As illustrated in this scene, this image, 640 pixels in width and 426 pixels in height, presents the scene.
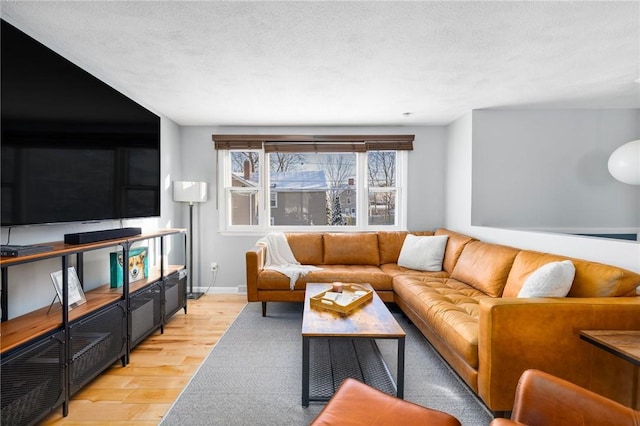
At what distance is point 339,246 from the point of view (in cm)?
375

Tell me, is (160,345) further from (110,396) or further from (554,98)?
(554,98)

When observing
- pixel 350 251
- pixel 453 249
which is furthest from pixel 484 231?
pixel 350 251

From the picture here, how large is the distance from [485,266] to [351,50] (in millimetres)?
2076

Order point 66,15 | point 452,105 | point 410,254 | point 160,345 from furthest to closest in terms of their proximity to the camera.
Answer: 1. point 410,254
2. point 452,105
3. point 160,345
4. point 66,15

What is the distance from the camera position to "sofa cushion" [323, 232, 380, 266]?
3725mm

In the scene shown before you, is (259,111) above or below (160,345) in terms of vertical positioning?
above

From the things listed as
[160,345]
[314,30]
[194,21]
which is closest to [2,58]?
[194,21]

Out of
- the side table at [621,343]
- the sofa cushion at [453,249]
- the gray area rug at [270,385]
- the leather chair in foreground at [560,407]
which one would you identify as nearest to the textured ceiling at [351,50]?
the sofa cushion at [453,249]

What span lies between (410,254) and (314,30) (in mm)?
2534

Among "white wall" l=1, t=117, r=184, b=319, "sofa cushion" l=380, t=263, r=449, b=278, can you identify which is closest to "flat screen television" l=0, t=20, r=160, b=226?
"white wall" l=1, t=117, r=184, b=319

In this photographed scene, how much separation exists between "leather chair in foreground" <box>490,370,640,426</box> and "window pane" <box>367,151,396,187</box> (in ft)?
10.6

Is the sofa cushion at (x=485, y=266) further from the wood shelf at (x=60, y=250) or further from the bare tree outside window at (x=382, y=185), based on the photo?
the wood shelf at (x=60, y=250)

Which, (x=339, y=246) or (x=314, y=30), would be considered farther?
(x=339, y=246)

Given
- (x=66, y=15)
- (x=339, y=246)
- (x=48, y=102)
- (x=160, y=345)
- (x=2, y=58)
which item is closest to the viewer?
(x=2, y=58)
